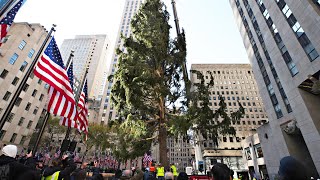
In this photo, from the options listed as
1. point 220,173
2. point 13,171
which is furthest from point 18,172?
point 220,173

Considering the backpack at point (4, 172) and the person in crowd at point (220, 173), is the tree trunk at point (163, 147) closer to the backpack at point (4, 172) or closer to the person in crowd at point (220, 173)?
the person in crowd at point (220, 173)

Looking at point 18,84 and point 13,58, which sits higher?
point 13,58

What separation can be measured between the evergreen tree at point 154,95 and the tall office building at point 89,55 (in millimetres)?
101378

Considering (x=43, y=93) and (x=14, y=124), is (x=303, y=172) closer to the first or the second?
(x=14, y=124)

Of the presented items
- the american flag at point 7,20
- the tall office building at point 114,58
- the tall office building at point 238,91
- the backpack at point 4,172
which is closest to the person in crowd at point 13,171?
the backpack at point 4,172

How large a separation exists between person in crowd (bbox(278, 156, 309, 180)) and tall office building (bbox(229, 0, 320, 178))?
70.6 ft

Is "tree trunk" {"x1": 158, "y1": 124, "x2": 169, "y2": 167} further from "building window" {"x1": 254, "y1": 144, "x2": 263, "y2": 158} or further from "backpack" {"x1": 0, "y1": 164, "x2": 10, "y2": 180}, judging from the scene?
"building window" {"x1": 254, "y1": 144, "x2": 263, "y2": 158}

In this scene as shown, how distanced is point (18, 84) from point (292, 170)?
4299 centimetres

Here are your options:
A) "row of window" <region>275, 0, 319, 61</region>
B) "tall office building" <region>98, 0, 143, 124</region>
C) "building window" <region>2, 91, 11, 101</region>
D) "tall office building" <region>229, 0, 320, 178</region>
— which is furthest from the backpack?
"tall office building" <region>98, 0, 143, 124</region>

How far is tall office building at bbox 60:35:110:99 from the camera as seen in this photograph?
365ft

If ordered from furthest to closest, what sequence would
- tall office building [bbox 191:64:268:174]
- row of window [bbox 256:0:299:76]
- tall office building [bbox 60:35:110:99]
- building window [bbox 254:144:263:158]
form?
tall office building [bbox 60:35:110:99] → tall office building [bbox 191:64:268:174] → building window [bbox 254:144:263:158] → row of window [bbox 256:0:299:76]

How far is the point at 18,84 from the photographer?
111 ft

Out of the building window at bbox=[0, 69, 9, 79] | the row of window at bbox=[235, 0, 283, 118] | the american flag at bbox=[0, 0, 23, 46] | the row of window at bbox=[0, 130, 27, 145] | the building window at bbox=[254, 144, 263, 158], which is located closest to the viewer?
the american flag at bbox=[0, 0, 23, 46]

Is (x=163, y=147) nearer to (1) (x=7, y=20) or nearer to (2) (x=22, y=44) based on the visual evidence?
(1) (x=7, y=20)
